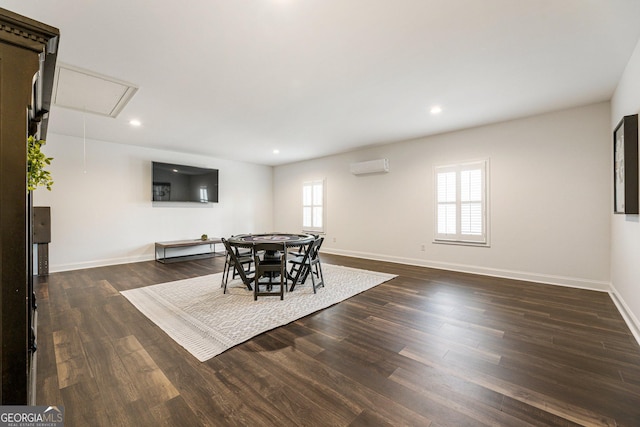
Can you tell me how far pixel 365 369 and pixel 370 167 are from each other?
471 cm

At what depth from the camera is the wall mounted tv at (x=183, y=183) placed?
6082 mm

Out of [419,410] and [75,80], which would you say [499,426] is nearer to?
[419,410]

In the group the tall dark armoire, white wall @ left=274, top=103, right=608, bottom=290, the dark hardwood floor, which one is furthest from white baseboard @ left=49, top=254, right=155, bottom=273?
the tall dark armoire

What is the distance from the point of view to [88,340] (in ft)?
7.61

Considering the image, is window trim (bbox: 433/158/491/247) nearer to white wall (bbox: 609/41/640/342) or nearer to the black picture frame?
white wall (bbox: 609/41/640/342)

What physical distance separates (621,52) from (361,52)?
2400 millimetres

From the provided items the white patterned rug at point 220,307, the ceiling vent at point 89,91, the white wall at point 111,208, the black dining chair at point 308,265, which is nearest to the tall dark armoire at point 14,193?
the white patterned rug at point 220,307

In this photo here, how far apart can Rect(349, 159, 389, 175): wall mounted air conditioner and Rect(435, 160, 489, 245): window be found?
1.10m

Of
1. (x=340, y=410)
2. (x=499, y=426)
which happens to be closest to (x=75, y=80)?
(x=340, y=410)

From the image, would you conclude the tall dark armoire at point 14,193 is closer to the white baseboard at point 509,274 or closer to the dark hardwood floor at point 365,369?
the dark hardwood floor at point 365,369

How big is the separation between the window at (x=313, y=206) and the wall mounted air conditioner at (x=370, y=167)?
1202 millimetres

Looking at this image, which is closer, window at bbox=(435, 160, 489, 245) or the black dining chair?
the black dining chair

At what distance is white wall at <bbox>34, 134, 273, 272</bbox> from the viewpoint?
493 cm

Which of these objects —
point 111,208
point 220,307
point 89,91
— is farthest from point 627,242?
point 111,208
